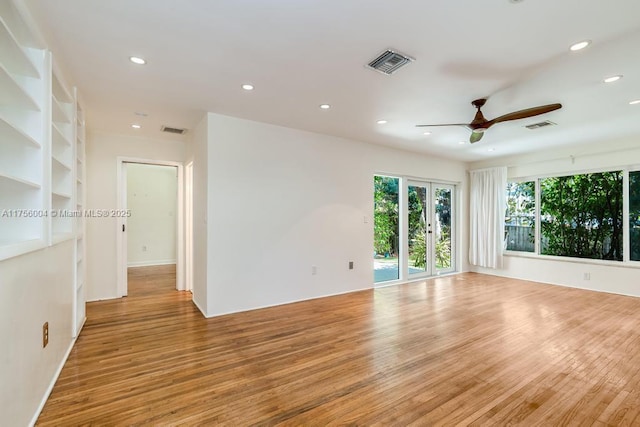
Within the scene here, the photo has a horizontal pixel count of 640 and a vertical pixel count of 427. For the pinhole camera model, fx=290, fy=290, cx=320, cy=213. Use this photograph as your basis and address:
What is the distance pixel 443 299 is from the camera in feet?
14.8

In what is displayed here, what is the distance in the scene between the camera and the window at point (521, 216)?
600 centimetres

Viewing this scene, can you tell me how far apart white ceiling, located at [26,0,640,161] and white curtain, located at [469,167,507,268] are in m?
2.41

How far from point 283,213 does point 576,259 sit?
5.42m

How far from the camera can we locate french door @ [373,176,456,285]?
5.54 m

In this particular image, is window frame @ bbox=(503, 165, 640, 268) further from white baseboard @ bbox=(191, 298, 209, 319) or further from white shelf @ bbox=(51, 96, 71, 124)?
white shelf @ bbox=(51, 96, 71, 124)

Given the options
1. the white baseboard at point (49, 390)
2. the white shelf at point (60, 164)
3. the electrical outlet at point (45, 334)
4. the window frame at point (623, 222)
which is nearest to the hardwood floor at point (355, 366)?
the white baseboard at point (49, 390)

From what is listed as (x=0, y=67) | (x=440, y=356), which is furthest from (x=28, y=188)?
(x=440, y=356)

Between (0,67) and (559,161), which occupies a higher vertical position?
(559,161)

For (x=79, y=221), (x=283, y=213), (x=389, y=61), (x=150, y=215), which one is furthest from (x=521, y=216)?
(x=150, y=215)

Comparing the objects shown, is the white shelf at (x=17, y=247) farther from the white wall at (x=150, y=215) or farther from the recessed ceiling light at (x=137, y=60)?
the white wall at (x=150, y=215)

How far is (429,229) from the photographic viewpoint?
20.6 feet

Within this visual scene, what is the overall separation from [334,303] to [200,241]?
208 centimetres

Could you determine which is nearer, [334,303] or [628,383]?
[628,383]

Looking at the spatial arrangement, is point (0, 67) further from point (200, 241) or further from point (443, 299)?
point (443, 299)
